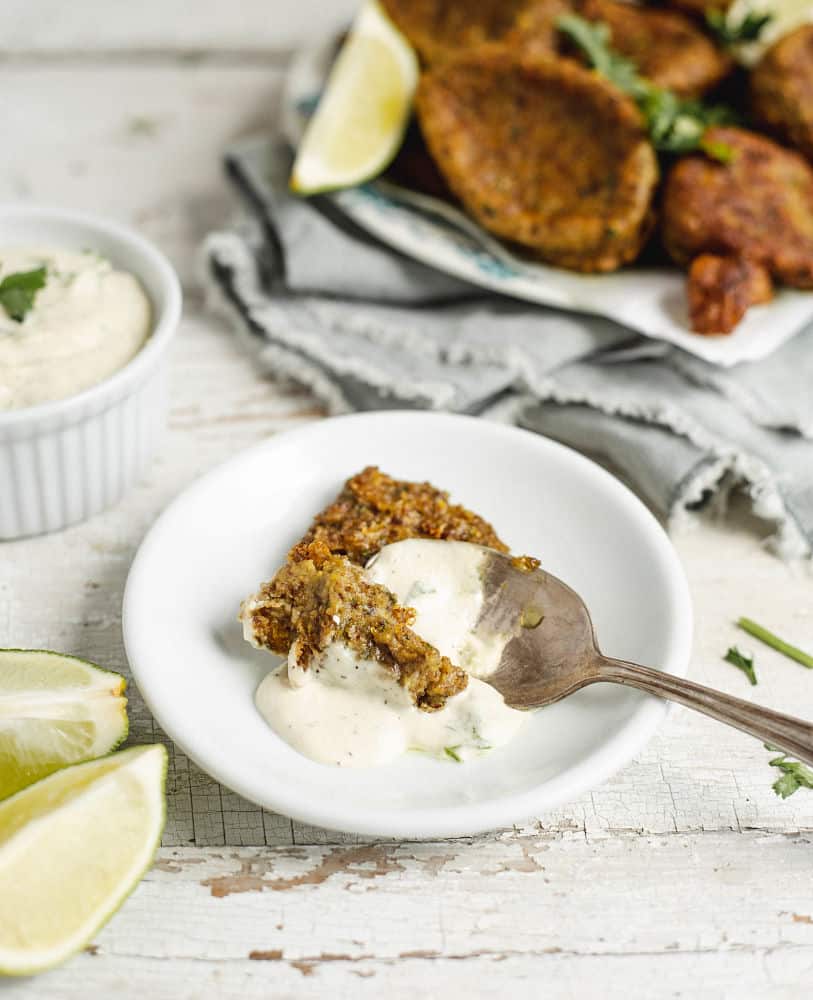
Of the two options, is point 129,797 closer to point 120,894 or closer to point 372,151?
point 120,894

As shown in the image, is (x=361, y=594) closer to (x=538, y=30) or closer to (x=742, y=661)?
(x=742, y=661)

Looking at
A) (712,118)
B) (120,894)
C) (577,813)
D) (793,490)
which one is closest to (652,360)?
(793,490)

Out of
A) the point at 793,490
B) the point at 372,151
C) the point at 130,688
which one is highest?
the point at 372,151

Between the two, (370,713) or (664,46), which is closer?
(370,713)

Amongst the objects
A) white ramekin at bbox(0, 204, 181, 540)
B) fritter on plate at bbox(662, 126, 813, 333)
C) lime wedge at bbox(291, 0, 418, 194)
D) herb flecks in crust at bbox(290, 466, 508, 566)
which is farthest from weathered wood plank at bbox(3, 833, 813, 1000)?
lime wedge at bbox(291, 0, 418, 194)

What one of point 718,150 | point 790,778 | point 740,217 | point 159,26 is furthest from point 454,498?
point 159,26

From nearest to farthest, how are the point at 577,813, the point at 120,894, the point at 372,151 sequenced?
the point at 120,894 → the point at 577,813 → the point at 372,151
